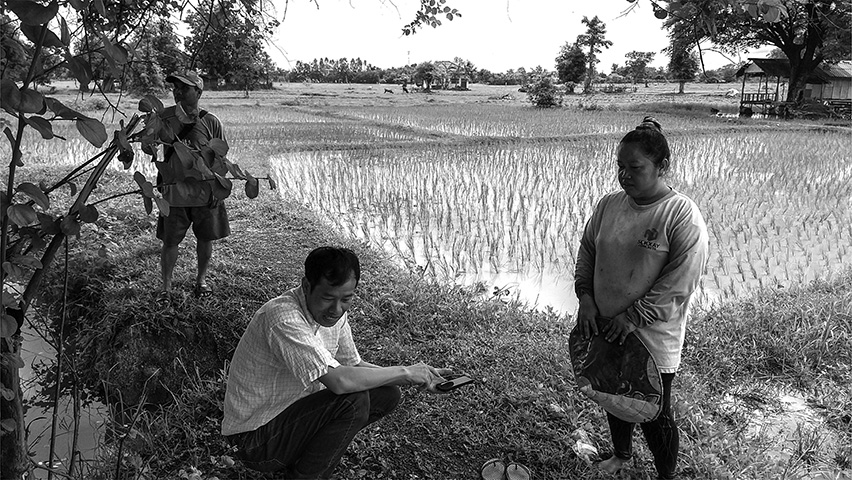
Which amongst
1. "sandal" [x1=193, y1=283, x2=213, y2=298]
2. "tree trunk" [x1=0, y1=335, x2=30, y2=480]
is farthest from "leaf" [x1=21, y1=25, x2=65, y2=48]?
"sandal" [x1=193, y1=283, x2=213, y2=298]

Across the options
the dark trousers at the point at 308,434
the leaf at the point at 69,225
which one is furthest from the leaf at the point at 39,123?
the dark trousers at the point at 308,434

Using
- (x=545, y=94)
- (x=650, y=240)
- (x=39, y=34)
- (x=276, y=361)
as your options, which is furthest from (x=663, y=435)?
(x=545, y=94)

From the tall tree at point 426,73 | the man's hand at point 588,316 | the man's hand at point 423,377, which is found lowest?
the man's hand at point 423,377

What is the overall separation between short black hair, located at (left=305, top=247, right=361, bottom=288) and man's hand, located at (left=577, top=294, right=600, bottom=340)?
91 cm

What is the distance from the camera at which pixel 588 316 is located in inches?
86.3

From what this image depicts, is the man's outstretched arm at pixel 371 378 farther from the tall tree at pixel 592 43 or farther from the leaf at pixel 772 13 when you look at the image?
the tall tree at pixel 592 43

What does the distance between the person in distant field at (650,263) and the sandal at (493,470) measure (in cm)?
49

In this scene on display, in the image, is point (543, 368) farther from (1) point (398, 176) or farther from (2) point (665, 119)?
(2) point (665, 119)

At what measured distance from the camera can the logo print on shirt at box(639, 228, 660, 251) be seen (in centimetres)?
200

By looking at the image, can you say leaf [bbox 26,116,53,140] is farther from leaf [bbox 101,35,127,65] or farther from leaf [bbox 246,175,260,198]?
leaf [bbox 246,175,260,198]

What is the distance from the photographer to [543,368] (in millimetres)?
3000

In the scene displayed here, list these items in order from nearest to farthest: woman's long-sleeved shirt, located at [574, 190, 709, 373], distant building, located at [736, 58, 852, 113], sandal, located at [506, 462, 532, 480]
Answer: woman's long-sleeved shirt, located at [574, 190, 709, 373] < sandal, located at [506, 462, 532, 480] < distant building, located at [736, 58, 852, 113]

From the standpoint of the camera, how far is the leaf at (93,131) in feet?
3.43

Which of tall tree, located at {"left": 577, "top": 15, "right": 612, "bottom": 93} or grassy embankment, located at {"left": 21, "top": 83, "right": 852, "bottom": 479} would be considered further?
tall tree, located at {"left": 577, "top": 15, "right": 612, "bottom": 93}
